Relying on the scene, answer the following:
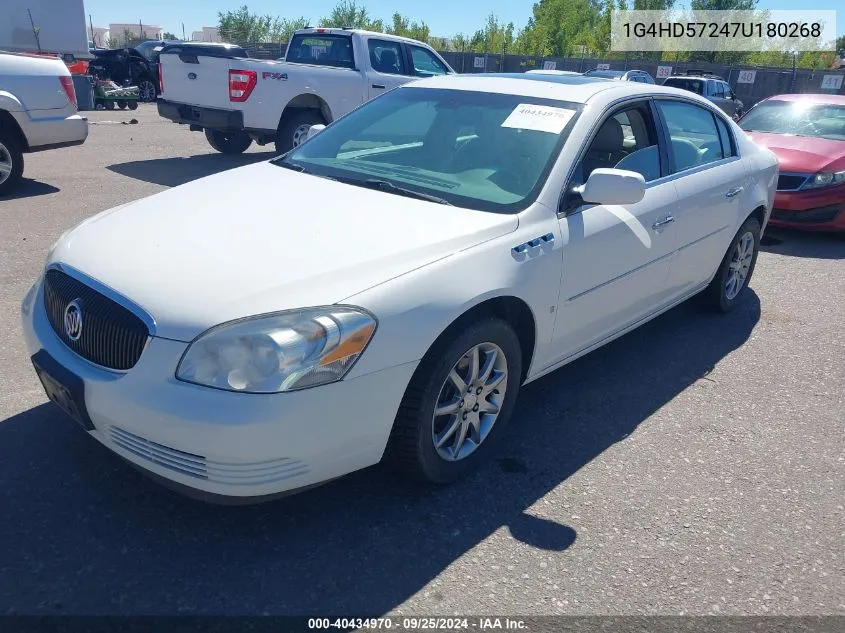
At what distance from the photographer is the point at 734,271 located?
5398 millimetres

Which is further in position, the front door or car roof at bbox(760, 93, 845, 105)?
car roof at bbox(760, 93, 845, 105)

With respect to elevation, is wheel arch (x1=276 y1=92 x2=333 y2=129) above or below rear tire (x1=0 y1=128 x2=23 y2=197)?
above

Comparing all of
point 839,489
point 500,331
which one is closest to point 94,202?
point 500,331

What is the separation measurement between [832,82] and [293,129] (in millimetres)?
23925

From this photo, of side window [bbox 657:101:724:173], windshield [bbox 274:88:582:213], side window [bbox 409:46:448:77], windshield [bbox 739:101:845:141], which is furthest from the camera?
side window [bbox 409:46:448:77]

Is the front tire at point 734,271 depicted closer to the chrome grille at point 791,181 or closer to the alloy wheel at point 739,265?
the alloy wheel at point 739,265

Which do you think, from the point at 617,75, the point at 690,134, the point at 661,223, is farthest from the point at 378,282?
the point at 617,75

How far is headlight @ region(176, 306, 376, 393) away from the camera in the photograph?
93.2 inches

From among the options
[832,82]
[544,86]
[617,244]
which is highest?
[832,82]

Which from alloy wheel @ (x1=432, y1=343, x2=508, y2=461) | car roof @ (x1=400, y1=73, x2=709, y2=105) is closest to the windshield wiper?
alloy wheel @ (x1=432, y1=343, x2=508, y2=461)

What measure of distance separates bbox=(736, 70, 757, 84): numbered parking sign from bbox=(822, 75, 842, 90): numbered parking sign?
261 centimetres

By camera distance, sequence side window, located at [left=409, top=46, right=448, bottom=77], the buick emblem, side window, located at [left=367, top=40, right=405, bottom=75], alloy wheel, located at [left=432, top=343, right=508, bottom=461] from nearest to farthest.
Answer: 1. the buick emblem
2. alloy wheel, located at [left=432, top=343, right=508, bottom=461]
3. side window, located at [left=367, top=40, right=405, bottom=75]
4. side window, located at [left=409, top=46, right=448, bottom=77]

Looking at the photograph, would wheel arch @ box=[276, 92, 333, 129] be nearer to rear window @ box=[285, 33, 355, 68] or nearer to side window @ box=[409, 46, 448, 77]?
rear window @ box=[285, 33, 355, 68]

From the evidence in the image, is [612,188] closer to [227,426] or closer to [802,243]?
[227,426]
